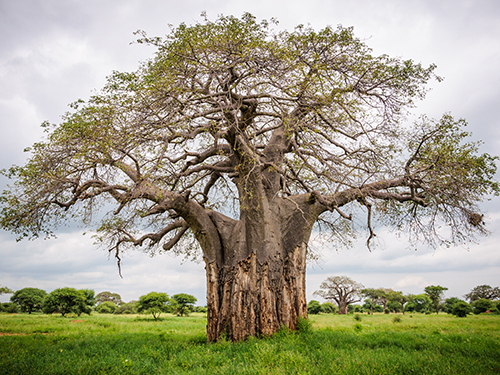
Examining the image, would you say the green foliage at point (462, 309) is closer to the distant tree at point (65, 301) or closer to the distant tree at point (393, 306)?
the distant tree at point (393, 306)

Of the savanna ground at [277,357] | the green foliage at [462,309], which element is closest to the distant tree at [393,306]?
the green foliage at [462,309]

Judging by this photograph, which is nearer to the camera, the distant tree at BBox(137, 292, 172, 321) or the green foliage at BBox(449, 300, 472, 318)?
the distant tree at BBox(137, 292, 172, 321)

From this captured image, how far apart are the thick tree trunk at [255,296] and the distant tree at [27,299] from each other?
1012 inches

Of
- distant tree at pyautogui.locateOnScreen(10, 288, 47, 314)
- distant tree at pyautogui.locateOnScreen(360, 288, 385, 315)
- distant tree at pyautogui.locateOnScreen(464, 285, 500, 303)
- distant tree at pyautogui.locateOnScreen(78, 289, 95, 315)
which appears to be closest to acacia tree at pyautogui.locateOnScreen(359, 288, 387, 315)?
distant tree at pyautogui.locateOnScreen(360, 288, 385, 315)

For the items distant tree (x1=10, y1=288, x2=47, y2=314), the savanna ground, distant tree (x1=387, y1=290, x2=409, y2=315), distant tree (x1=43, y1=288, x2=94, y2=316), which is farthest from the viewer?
distant tree (x1=387, y1=290, x2=409, y2=315)

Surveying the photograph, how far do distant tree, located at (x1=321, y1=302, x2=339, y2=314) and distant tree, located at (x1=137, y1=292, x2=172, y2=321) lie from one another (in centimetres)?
2589

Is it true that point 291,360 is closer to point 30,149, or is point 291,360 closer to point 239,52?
point 239,52

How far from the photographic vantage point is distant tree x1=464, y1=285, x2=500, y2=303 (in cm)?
2820

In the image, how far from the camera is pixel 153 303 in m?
22.0

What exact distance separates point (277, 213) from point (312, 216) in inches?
46.7

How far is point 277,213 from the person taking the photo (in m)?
10.3

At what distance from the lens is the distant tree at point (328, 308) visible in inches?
1647

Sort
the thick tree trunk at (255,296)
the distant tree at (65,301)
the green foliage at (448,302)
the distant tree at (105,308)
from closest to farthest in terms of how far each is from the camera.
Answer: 1. the thick tree trunk at (255,296)
2. the distant tree at (65,301)
3. the green foliage at (448,302)
4. the distant tree at (105,308)

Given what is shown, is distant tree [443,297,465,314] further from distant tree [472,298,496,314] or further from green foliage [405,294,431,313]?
distant tree [472,298,496,314]
